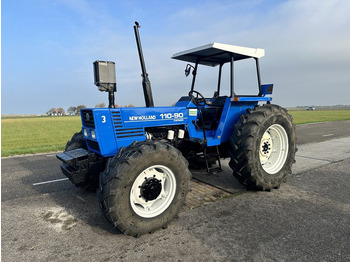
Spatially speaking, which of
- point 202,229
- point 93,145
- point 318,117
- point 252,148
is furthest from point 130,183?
point 318,117

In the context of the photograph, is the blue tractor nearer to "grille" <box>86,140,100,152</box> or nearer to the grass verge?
"grille" <box>86,140,100,152</box>

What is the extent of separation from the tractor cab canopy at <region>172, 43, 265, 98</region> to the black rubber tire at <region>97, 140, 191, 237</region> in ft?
6.94

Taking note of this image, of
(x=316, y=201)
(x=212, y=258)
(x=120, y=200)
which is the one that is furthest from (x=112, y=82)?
(x=316, y=201)

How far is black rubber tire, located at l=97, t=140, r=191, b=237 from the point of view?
8.98 feet

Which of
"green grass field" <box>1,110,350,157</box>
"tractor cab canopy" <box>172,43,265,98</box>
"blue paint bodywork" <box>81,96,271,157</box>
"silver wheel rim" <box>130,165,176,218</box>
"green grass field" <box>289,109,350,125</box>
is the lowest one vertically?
"green grass field" <box>289,109,350,125</box>

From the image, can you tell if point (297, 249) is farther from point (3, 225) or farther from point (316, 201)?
point (3, 225)

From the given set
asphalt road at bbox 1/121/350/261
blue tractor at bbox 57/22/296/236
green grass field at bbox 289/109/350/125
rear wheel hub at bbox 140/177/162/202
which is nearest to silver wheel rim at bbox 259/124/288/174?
blue tractor at bbox 57/22/296/236

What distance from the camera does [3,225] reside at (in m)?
3.33

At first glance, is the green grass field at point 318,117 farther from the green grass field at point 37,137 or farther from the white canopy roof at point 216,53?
the white canopy roof at point 216,53

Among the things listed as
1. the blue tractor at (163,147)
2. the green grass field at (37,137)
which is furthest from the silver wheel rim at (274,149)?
the green grass field at (37,137)

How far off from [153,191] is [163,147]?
579 mm

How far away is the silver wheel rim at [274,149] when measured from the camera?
4652 mm

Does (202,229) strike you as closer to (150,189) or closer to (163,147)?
(150,189)

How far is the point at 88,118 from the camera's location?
3664 millimetres
